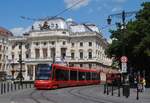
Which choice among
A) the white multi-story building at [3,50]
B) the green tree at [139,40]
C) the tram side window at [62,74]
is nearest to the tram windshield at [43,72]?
the tram side window at [62,74]

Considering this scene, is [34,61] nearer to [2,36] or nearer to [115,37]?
[2,36]

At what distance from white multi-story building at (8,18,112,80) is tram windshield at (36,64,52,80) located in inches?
3585

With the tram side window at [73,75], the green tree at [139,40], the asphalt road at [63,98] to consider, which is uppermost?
the green tree at [139,40]

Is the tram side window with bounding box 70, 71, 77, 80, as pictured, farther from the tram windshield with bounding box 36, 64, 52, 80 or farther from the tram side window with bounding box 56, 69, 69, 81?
the tram windshield with bounding box 36, 64, 52, 80

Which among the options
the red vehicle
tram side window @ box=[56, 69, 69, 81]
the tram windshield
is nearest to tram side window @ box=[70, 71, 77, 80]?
the red vehicle

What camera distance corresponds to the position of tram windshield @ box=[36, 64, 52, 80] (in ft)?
167

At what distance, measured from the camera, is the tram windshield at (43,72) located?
50.8m

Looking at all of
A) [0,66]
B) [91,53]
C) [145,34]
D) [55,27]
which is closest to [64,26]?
[55,27]

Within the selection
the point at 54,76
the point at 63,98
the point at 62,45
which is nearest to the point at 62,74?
the point at 54,76

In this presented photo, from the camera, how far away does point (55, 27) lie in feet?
485

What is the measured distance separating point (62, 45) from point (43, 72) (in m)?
96.8

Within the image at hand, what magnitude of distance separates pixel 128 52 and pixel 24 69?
90208 millimetres

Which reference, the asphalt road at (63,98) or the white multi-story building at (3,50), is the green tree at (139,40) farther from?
the white multi-story building at (3,50)

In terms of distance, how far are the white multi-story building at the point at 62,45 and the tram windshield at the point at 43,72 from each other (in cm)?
9105
